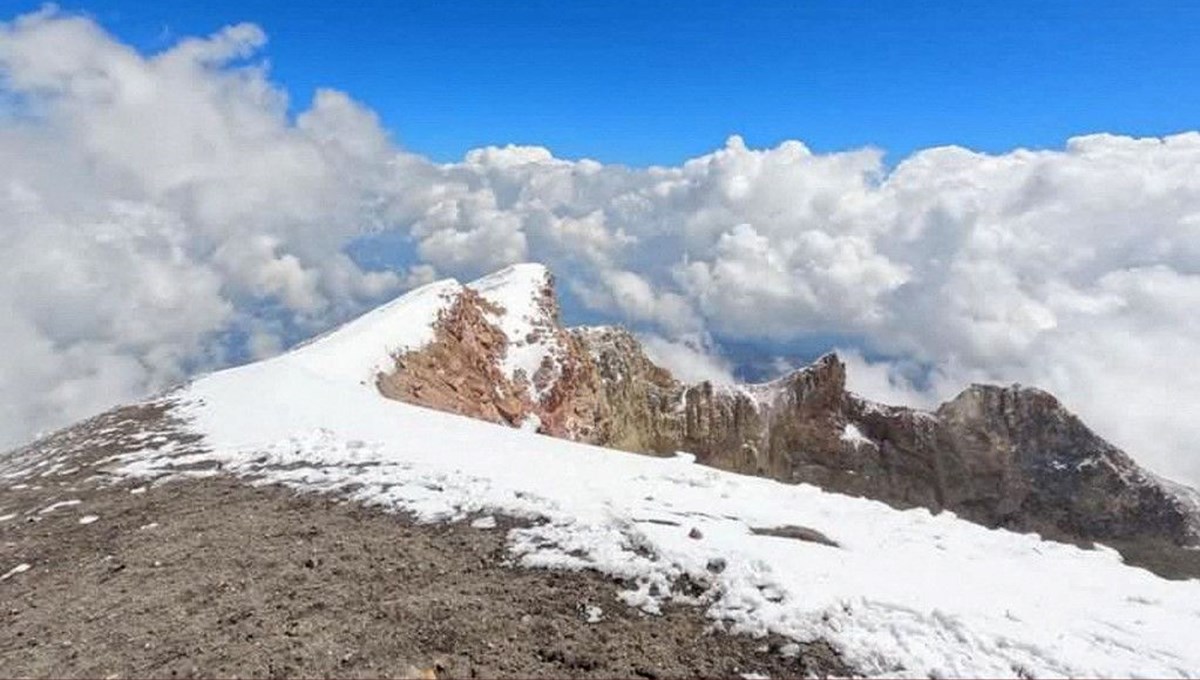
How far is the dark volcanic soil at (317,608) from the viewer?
31.6ft

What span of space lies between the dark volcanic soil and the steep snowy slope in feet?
2.18

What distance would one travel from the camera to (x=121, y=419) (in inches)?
1018

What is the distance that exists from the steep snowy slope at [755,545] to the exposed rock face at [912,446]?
69510 millimetres

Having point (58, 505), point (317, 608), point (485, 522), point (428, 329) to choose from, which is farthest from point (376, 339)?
point (317, 608)

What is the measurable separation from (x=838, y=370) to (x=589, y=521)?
3961 inches

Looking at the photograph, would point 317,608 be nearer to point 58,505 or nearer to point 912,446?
point 58,505

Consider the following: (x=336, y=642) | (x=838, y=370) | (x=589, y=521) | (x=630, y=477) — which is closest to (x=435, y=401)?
(x=630, y=477)

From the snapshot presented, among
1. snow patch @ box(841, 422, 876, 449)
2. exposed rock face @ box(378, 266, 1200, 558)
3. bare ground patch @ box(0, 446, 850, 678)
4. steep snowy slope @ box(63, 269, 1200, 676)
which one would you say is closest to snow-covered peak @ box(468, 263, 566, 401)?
exposed rock face @ box(378, 266, 1200, 558)

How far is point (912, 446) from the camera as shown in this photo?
110 m

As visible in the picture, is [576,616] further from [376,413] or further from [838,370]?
[838,370]

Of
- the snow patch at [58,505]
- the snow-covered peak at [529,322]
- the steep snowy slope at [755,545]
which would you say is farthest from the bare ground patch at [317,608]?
the snow-covered peak at [529,322]

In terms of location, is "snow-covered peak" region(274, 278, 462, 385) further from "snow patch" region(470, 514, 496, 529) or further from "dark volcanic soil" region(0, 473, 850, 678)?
"snow patch" region(470, 514, 496, 529)

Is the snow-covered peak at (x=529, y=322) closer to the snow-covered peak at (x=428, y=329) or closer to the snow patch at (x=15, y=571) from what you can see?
the snow-covered peak at (x=428, y=329)

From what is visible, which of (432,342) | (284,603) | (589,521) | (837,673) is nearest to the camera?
(837,673)
